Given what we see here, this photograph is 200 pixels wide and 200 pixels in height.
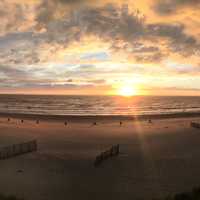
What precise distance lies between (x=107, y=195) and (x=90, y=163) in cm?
552

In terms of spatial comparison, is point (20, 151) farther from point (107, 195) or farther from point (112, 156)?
point (107, 195)

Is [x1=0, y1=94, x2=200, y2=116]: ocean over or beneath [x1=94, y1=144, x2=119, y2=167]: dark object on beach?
over

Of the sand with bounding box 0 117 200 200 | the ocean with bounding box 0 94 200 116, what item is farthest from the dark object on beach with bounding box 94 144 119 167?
the ocean with bounding box 0 94 200 116

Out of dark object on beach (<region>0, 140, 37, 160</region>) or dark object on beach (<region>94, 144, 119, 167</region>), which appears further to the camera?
dark object on beach (<region>0, 140, 37, 160</region>)

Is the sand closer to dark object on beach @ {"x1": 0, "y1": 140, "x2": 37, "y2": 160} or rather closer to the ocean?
dark object on beach @ {"x1": 0, "y1": 140, "x2": 37, "y2": 160}

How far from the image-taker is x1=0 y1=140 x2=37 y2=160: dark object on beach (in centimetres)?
1936

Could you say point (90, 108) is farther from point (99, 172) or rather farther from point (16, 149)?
point (99, 172)

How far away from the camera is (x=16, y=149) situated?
66.7 feet

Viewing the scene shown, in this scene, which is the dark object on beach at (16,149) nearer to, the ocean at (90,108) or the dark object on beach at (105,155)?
the dark object on beach at (105,155)

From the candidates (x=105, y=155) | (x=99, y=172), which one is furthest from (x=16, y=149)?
(x=99, y=172)

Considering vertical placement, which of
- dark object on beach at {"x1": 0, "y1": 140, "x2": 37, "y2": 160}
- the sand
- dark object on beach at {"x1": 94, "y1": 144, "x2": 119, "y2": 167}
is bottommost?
the sand

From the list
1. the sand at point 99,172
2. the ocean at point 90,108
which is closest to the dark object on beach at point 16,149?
the sand at point 99,172

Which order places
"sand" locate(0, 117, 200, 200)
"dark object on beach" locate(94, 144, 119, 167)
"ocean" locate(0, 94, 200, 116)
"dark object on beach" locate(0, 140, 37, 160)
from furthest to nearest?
"ocean" locate(0, 94, 200, 116) < "dark object on beach" locate(0, 140, 37, 160) < "dark object on beach" locate(94, 144, 119, 167) < "sand" locate(0, 117, 200, 200)

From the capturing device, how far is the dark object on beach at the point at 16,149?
19359 mm
